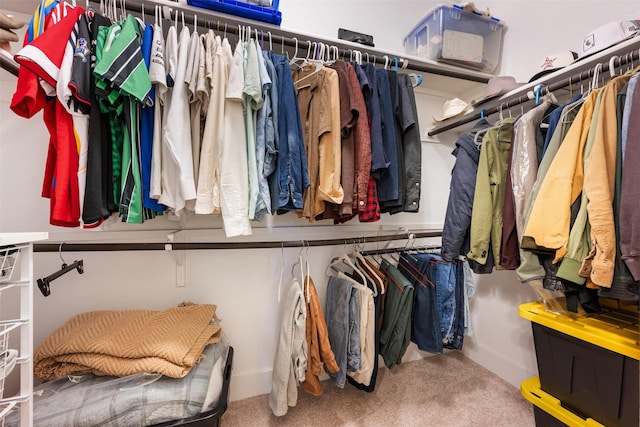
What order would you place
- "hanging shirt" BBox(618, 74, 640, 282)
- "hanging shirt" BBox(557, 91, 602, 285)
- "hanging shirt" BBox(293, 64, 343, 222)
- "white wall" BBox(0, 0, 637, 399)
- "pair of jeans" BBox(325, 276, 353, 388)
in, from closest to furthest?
"hanging shirt" BBox(618, 74, 640, 282) < "hanging shirt" BBox(557, 91, 602, 285) < "hanging shirt" BBox(293, 64, 343, 222) < "white wall" BBox(0, 0, 637, 399) < "pair of jeans" BBox(325, 276, 353, 388)

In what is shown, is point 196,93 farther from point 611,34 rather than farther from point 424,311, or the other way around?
point 611,34

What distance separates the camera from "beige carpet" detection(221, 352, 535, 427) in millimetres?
1310

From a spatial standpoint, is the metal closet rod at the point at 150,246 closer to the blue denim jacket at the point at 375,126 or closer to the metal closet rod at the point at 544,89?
the blue denim jacket at the point at 375,126

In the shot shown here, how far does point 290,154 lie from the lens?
1028 millimetres

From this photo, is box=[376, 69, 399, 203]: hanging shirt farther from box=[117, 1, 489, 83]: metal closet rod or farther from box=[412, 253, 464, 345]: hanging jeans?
box=[412, 253, 464, 345]: hanging jeans

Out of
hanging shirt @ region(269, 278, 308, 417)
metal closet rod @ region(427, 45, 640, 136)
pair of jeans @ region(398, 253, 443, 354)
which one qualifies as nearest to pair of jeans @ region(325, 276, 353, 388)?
hanging shirt @ region(269, 278, 308, 417)

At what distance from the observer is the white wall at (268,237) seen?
117cm

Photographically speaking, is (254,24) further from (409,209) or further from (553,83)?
(553,83)

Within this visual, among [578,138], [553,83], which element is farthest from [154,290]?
[553,83]

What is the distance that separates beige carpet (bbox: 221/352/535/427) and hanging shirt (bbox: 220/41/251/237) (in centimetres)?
105

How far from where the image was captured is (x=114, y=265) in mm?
1270

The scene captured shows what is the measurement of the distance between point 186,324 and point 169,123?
32.1 inches

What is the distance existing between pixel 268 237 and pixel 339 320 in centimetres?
59

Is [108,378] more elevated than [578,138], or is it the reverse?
[578,138]
